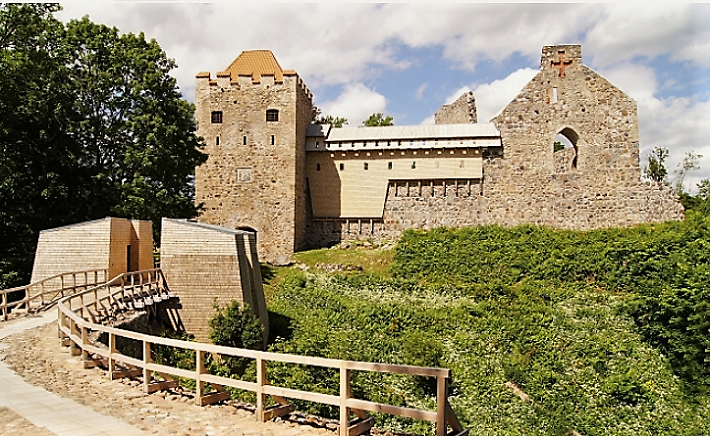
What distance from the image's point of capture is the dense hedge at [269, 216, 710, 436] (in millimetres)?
11031

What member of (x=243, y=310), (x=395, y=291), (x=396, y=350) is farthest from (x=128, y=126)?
(x=396, y=350)

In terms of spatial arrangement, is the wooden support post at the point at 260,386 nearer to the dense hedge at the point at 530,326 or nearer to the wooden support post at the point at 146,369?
the wooden support post at the point at 146,369

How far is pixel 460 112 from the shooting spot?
26781mm

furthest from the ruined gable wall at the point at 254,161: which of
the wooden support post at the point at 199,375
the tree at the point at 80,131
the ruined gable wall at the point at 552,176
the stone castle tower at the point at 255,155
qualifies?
the wooden support post at the point at 199,375

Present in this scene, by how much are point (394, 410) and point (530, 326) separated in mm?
10800

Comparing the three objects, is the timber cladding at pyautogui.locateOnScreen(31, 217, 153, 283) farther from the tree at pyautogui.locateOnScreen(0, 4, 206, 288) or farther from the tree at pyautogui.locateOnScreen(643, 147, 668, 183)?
the tree at pyautogui.locateOnScreen(643, 147, 668, 183)

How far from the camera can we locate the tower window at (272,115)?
2347cm

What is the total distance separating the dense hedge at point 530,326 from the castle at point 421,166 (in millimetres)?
1769

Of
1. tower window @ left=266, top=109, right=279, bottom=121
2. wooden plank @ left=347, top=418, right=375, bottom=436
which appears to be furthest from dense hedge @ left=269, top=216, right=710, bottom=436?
tower window @ left=266, top=109, right=279, bottom=121

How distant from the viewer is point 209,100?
23.9 m

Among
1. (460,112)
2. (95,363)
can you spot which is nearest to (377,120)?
(460,112)

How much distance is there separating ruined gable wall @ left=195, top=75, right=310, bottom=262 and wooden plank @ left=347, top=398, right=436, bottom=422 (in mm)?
18223

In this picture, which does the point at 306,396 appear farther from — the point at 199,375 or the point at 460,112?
the point at 460,112

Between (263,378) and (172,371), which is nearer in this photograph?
(263,378)
